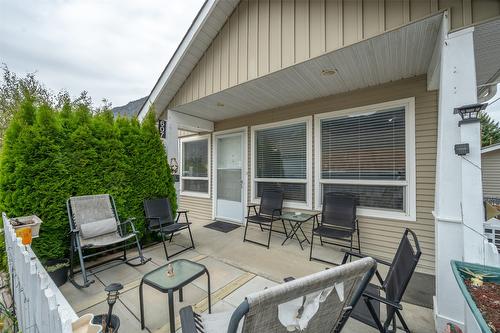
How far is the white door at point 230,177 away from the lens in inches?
197

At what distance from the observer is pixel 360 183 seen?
133 inches

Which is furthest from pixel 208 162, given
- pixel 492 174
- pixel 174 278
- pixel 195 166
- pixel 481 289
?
pixel 492 174

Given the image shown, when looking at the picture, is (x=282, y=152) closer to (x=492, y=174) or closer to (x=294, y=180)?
(x=294, y=180)

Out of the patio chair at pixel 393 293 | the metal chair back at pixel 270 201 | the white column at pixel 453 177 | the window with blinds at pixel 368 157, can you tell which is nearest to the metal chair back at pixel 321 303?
the patio chair at pixel 393 293

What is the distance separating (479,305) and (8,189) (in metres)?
4.47

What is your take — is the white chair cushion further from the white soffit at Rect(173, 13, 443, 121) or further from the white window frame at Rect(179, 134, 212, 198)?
the white window frame at Rect(179, 134, 212, 198)

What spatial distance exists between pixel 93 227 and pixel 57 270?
57 cm

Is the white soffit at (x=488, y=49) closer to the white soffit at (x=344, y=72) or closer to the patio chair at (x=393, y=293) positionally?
the white soffit at (x=344, y=72)

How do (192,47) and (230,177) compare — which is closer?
(192,47)

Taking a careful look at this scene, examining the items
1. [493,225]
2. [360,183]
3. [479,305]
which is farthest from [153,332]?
[493,225]

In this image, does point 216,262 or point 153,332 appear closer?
point 153,332

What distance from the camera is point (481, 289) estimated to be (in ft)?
4.35

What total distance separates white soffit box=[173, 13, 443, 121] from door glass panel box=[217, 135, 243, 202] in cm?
110

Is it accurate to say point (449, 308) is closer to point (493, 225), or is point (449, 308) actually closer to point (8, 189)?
point (493, 225)
